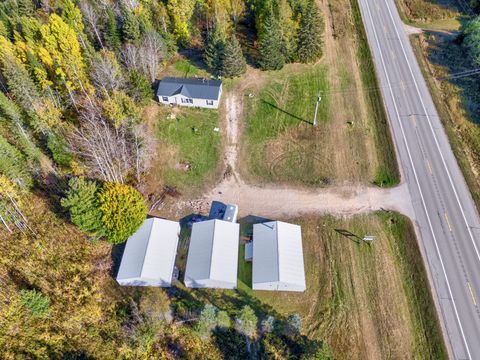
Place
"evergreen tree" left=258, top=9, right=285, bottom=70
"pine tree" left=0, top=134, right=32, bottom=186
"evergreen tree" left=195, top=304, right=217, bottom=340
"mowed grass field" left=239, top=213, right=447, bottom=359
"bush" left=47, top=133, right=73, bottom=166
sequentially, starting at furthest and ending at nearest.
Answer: "evergreen tree" left=258, top=9, right=285, bottom=70 → "bush" left=47, top=133, right=73, bottom=166 → "pine tree" left=0, top=134, right=32, bottom=186 → "mowed grass field" left=239, top=213, right=447, bottom=359 → "evergreen tree" left=195, top=304, right=217, bottom=340

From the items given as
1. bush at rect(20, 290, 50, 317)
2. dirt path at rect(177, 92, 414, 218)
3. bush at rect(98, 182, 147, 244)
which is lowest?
dirt path at rect(177, 92, 414, 218)

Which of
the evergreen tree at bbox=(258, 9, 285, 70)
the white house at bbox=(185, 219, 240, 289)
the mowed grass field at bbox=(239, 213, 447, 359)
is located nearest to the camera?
the mowed grass field at bbox=(239, 213, 447, 359)

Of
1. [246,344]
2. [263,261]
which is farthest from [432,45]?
[246,344]

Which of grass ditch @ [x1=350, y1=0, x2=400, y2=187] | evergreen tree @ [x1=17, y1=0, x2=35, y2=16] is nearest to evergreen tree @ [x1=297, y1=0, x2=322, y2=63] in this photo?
grass ditch @ [x1=350, y1=0, x2=400, y2=187]

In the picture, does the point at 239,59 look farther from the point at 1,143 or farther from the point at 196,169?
the point at 1,143

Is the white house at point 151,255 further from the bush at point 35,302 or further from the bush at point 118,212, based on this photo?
the bush at point 35,302

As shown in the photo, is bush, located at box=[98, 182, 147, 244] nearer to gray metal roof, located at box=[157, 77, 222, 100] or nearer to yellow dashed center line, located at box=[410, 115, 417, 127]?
gray metal roof, located at box=[157, 77, 222, 100]

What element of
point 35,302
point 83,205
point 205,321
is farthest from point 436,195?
point 35,302
